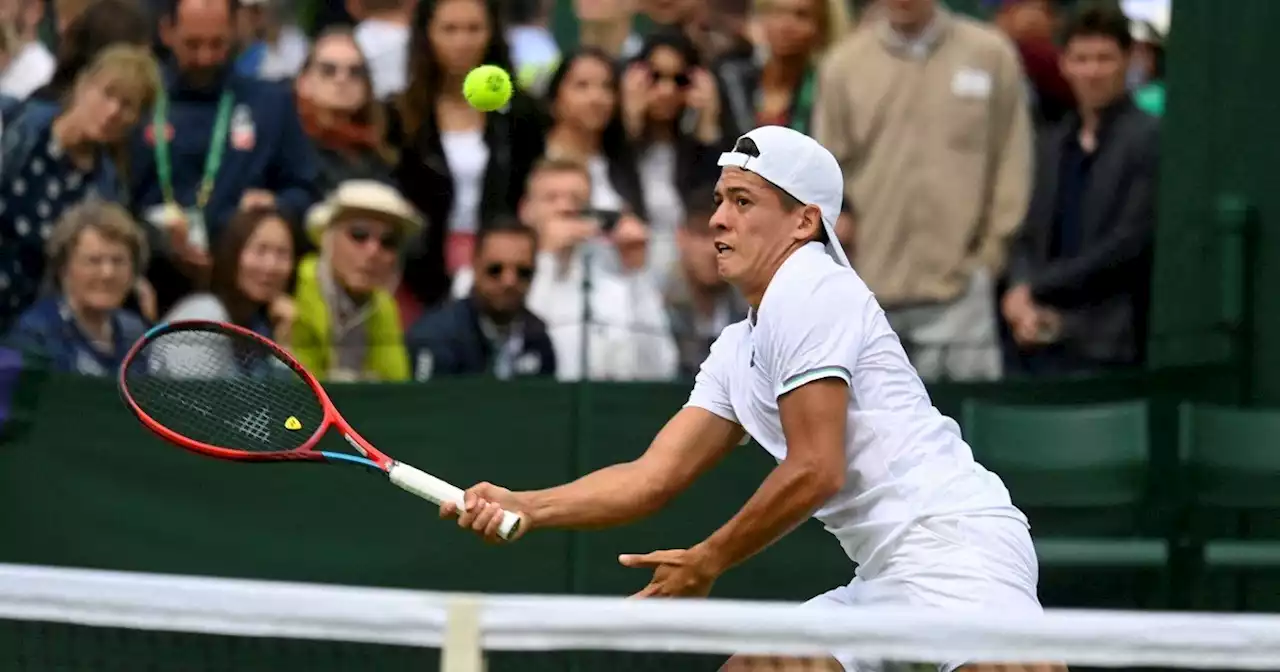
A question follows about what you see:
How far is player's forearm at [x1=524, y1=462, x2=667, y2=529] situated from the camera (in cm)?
425

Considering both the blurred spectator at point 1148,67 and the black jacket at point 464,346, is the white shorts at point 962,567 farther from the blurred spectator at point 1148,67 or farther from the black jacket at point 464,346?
the blurred spectator at point 1148,67

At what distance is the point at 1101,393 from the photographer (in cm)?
715

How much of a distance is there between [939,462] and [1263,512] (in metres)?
3.31

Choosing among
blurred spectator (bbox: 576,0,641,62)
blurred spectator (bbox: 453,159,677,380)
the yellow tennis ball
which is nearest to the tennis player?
the yellow tennis ball

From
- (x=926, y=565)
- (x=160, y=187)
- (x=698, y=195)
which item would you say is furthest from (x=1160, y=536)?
(x=160, y=187)

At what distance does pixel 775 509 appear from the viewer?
3836 mm

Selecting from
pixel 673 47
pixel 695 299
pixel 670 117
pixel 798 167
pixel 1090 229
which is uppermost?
pixel 673 47

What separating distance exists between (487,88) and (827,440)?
6.49 feet

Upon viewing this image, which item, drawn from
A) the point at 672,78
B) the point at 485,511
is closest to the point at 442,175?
the point at 672,78

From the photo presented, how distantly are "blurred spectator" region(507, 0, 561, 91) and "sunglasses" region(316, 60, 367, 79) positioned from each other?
22.4 inches

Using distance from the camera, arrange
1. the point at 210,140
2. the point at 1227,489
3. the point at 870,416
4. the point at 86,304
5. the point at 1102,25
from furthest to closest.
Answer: the point at 210,140, the point at 86,304, the point at 1102,25, the point at 1227,489, the point at 870,416

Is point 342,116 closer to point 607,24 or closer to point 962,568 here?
point 607,24

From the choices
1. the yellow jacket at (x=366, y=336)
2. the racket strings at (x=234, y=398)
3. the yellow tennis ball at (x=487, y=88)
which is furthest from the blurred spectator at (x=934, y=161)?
the racket strings at (x=234, y=398)

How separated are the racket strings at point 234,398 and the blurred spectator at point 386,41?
189cm
